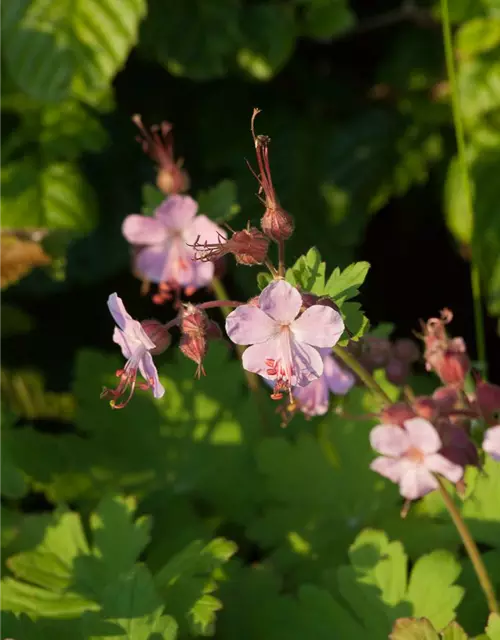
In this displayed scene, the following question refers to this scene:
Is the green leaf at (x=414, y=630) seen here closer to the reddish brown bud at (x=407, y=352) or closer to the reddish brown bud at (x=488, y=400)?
the reddish brown bud at (x=488, y=400)

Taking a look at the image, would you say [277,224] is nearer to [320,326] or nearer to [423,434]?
[320,326]

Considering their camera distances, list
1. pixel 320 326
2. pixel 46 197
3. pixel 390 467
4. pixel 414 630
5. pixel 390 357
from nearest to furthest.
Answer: pixel 320 326 < pixel 414 630 < pixel 390 467 < pixel 390 357 < pixel 46 197

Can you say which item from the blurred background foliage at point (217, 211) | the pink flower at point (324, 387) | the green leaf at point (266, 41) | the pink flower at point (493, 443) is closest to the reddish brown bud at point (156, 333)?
the pink flower at point (324, 387)

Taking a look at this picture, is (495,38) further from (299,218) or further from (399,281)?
(399,281)

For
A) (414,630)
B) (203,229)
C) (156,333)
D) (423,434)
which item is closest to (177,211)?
(203,229)

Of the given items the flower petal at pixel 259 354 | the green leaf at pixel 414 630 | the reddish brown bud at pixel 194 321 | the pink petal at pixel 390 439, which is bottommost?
the green leaf at pixel 414 630

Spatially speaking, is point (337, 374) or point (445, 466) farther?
point (337, 374)

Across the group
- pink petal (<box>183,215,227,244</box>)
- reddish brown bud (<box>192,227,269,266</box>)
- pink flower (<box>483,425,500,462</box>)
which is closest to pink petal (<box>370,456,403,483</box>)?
pink flower (<box>483,425,500,462</box>)

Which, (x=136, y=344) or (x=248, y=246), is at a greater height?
(x=248, y=246)
